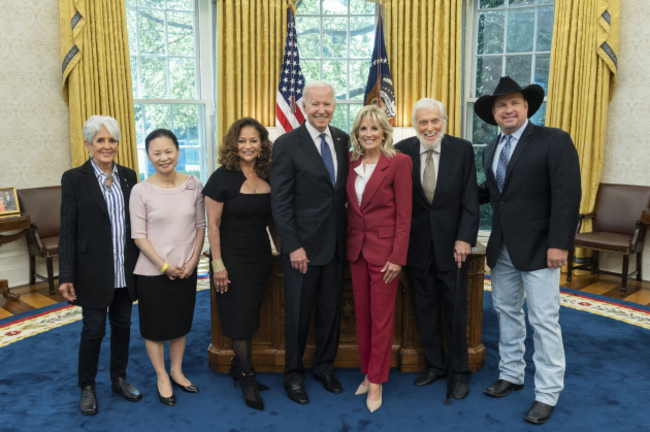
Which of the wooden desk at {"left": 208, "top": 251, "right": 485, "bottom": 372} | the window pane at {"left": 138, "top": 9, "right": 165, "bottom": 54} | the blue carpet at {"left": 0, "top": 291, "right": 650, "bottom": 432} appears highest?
the window pane at {"left": 138, "top": 9, "right": 165, "bottom": 54}

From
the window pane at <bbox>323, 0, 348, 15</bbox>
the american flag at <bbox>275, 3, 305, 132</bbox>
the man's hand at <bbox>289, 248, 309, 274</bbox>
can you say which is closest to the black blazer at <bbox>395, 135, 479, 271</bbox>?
the man's hand at <bbox>289, 248, 309, 274</bbox>

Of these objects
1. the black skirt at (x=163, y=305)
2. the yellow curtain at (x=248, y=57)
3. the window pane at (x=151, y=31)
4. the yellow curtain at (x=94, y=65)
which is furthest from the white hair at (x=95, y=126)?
the window pane at (x=151, y=31)

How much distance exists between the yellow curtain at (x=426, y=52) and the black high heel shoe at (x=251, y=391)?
391 cm

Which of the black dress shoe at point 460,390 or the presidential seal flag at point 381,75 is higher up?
the presidential seal flag at point 381,75

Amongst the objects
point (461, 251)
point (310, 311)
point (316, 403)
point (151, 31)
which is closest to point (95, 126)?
point (310, 311)

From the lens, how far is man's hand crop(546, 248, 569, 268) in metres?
2.32

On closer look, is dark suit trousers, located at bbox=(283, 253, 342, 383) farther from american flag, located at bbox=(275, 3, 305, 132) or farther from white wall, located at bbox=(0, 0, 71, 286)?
white wall, located at bbox=(0, 0, 71, 286)

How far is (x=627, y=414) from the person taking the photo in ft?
8.28

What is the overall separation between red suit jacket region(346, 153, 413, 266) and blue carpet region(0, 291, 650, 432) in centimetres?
76

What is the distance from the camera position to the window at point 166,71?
228 inches

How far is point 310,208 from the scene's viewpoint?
2508mm

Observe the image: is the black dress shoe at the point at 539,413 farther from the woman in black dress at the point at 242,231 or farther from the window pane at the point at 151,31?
the window pane at the point at 151,31

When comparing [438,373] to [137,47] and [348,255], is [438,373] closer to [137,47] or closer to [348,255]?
[348,255]

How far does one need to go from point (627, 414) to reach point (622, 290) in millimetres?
2406
